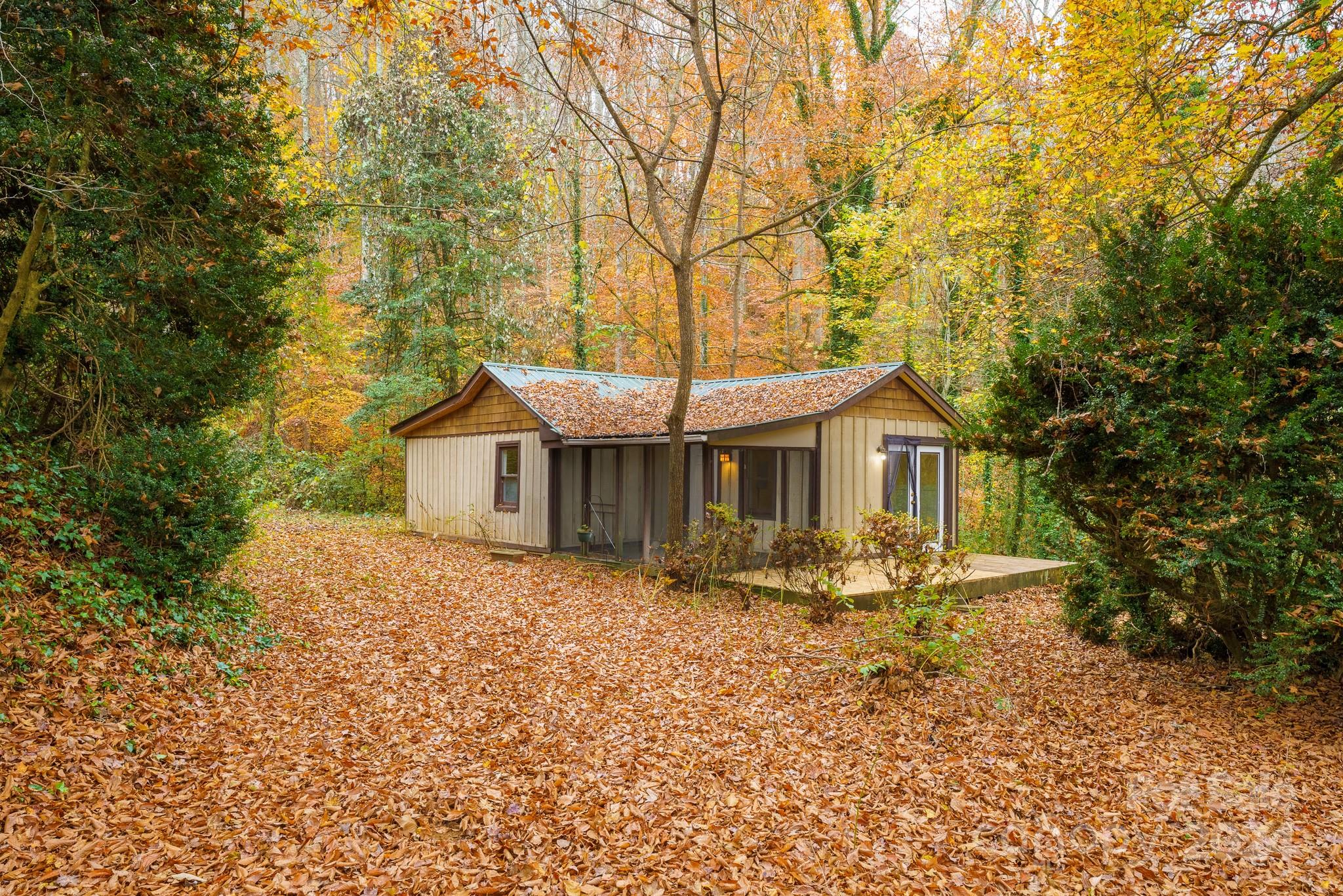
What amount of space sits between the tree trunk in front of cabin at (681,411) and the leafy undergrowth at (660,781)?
340cm

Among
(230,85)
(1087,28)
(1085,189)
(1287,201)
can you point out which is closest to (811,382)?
(1085,189)

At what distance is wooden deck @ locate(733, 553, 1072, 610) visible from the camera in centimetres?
902

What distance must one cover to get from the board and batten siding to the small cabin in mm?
23

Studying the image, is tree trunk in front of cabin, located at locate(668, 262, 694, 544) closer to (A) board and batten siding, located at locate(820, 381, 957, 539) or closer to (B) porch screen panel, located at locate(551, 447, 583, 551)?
(A) board and batten siding, located at locate(820, 381, 957, 539)

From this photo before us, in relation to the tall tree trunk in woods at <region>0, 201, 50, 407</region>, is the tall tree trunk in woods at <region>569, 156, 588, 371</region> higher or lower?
higher

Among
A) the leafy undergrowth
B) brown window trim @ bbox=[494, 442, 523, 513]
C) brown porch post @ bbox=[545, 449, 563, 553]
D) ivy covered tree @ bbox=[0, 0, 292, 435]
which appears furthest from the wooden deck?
ivy covered tree @ bbox=[0, 0, 292, 435]

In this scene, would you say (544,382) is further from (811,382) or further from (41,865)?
(41,865)

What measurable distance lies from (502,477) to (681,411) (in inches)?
206

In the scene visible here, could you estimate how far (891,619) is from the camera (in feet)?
22.6

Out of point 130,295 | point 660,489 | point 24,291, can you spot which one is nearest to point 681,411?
point 660,489

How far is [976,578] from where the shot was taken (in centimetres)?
1029

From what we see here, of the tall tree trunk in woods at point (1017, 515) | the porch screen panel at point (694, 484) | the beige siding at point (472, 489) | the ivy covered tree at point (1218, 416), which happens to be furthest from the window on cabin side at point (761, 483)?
the ivy covered tree at point (1218, 416)

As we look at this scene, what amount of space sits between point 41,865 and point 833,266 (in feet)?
57.8

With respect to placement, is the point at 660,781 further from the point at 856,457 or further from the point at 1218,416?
the point at 856,457
